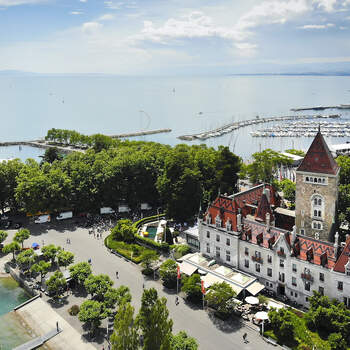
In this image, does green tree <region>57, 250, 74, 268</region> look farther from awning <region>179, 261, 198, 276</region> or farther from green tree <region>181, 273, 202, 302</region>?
green tree <region>181, 273, 202, 302</region>

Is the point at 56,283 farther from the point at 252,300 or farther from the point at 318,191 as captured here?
the point at 318,191

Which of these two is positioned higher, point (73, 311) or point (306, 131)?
point (306, 131)

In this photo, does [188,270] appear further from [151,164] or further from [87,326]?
[151,164]

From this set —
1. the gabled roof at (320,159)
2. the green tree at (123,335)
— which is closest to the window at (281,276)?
the gabled roof at (320,159)

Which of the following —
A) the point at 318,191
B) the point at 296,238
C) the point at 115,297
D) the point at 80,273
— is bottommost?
the point at 115,297

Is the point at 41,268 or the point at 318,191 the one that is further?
the point at 41,268

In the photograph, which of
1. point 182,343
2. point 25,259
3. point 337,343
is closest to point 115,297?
point 182,343
